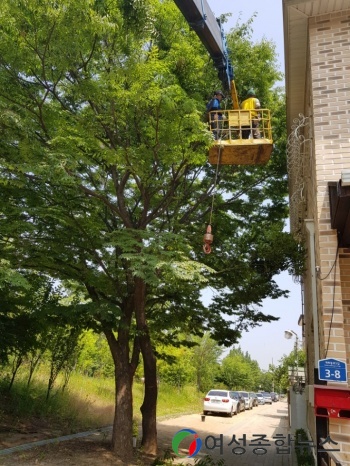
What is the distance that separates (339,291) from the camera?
538 cm

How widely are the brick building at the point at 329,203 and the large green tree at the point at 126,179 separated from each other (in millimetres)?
2307

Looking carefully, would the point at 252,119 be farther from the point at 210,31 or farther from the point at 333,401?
the point at 333,401

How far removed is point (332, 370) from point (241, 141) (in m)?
5.11

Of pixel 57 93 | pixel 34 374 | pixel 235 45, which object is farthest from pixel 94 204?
pixel 34 374

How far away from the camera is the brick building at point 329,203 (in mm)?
4691

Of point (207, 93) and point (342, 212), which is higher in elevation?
point (207, 93)

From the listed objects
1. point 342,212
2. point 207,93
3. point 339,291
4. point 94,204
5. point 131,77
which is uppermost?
point 207,93

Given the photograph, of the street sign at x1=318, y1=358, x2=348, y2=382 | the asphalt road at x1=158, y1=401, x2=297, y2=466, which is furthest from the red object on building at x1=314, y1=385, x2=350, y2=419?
the asphalt road at x1=158, y1=401, x2=297, y2=466

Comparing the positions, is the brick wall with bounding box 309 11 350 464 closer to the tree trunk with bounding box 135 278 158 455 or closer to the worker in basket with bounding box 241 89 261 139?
the worker in basket with bounding box 241 89 261 139

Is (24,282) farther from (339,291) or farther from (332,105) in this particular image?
(332,105)

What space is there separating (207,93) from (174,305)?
5726 mm

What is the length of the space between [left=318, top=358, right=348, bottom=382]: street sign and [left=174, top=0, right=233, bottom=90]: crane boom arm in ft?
23.7

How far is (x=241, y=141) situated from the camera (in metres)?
8.45

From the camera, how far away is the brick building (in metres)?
4.69
